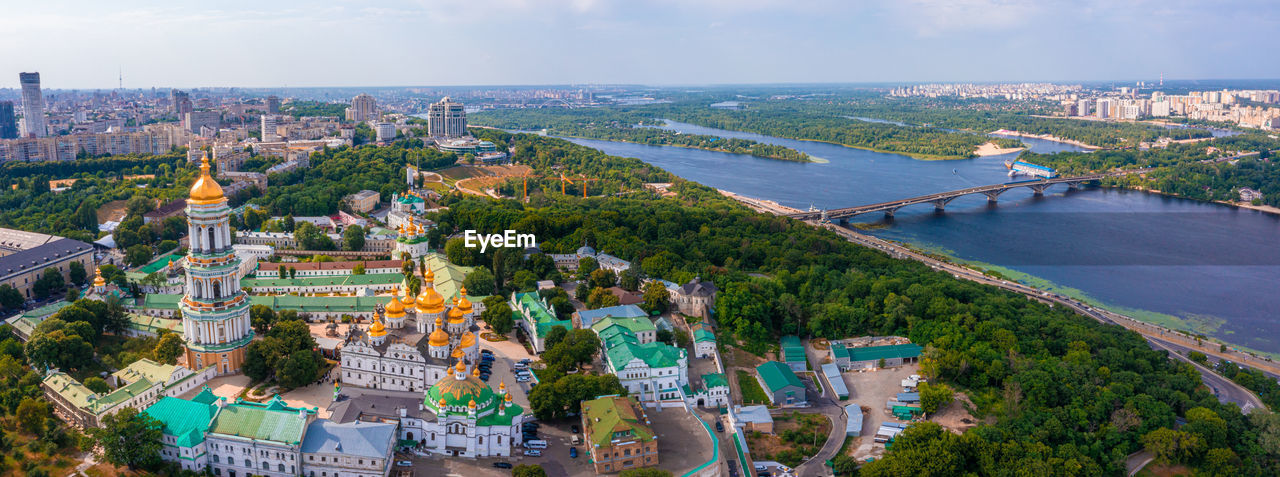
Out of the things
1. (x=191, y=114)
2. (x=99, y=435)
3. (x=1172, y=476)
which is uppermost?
(x=191, y=114)

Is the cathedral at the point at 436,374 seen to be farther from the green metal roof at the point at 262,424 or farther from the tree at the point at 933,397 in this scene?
the tree at the point at 933,397

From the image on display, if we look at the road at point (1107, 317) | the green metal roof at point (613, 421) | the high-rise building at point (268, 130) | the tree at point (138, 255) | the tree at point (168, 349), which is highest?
the high-rise building at point (268, 130)

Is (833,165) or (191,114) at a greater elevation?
(191,114)

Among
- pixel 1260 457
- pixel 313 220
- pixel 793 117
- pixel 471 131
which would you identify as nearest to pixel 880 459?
pixel 1260 457

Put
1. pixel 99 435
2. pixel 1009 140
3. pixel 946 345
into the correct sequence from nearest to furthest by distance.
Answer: pixel 99 435 → pixel 946 345 → pixel 1009 140

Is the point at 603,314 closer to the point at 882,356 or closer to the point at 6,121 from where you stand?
the point at 882,356

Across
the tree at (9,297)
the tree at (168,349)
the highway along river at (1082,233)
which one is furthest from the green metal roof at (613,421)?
the highway along river at (1082,233)

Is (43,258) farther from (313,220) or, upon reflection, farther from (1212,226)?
(1212,226)
